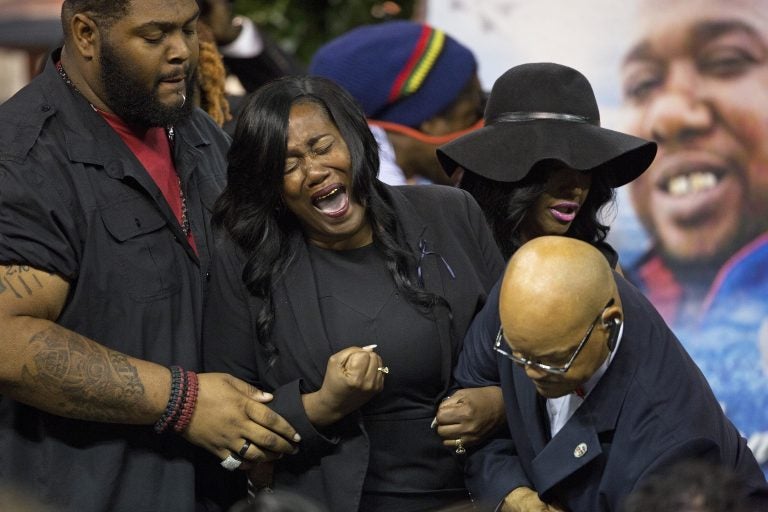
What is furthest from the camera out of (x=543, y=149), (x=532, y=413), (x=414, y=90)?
(x=414, y=90)

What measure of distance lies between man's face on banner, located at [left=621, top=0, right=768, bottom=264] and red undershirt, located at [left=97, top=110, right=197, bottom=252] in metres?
1.88

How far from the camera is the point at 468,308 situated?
3.11 metres

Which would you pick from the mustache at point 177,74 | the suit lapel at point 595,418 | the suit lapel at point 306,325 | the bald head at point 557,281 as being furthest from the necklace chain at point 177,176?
the suit lapel at point 595,418

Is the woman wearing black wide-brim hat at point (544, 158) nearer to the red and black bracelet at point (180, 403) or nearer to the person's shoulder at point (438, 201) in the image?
the person's shoulder at point (438, 201)

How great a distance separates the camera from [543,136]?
3.32 m

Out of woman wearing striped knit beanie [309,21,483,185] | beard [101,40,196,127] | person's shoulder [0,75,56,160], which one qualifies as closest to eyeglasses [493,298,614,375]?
beard [101,40,196,127]

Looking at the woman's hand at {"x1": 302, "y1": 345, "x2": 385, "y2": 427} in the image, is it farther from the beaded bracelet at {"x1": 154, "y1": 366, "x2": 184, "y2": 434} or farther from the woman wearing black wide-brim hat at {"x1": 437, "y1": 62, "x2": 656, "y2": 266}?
the woman wearing black wide-brim hat at {"x1": 437, "y1": 62, "x2": 656, "y2": 266}

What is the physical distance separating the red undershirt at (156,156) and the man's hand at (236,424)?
45 centimetres

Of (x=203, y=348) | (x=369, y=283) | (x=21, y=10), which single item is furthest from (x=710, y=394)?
(x=21, y=10)

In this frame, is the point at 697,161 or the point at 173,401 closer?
the point at 173,401

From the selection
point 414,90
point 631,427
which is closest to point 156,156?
point 414,90

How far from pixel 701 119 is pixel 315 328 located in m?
2.01

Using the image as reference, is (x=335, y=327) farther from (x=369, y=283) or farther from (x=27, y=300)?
(x=27, y=300)

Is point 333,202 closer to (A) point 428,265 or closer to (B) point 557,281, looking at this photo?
(A) point 428,265
